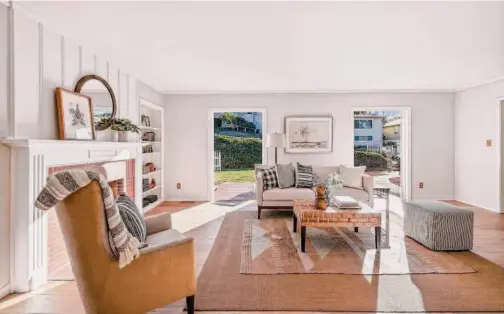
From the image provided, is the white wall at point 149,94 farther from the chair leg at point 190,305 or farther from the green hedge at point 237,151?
the chair leg at point 190,305

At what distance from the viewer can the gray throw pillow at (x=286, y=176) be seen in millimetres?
5227

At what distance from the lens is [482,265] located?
3.04m

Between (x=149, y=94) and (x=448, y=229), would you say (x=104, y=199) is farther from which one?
(x=149, y=94)

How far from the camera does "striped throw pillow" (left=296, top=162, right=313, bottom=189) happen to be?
5.28 meters

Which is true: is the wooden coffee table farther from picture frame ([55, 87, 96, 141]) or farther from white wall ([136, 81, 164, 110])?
white wall ([136, 81, 164, 110])

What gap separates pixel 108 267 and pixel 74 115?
210cm

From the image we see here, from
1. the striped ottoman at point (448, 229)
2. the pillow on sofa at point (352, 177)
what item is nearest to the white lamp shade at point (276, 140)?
the pillow on sofa at point (352, 177)

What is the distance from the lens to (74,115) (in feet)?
10.9

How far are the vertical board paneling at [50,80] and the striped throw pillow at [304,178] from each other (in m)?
3.51

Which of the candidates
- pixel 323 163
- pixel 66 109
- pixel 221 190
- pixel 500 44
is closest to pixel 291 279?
pixel 66 109

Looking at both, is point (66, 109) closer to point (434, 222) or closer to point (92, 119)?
point (92, 119)

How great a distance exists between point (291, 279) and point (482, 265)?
1.88 m

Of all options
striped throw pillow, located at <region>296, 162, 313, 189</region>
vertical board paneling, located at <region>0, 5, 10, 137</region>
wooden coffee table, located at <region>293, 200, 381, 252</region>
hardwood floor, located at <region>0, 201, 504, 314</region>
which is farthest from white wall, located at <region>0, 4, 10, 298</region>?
striped throw pillow, located at <region>296, 162, 313, 189</region>

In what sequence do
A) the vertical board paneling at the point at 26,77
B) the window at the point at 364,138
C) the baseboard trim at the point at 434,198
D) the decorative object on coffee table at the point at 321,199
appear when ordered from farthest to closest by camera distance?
the window at the point at 364,138, the baseboard trim at the point at 434,198, the decorative object on coffee table at the point at 321,199, the vertical board paneling at the point at 26,77
